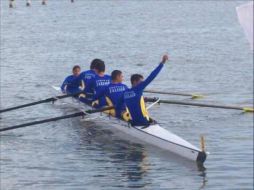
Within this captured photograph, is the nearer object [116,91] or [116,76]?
[116,76]

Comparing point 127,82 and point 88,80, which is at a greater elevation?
point 88,80

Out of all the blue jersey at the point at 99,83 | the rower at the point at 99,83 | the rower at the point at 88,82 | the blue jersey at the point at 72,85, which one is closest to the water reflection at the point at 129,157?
the rower at the point at 99,83

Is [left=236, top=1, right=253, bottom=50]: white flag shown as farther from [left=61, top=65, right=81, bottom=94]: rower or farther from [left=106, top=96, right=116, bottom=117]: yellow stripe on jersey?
[left=61, top=65, right=81, bottom=94]: rower

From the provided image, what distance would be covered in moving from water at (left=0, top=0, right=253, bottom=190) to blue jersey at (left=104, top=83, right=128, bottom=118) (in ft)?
2.22

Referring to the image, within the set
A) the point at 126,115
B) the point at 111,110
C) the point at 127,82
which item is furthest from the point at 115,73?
the point at 127,82

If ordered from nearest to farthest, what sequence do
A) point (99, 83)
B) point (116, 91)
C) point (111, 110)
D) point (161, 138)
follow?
point (161, 138), point (116, 91), point (111, 110), point (99, 83)

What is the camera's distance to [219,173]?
12.2m

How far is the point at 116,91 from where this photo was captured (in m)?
15.1

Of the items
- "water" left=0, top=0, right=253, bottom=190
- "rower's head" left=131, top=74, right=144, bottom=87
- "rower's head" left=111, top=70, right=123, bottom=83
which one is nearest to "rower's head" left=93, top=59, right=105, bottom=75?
"water" left=0, top=0, right=253, bottom=190

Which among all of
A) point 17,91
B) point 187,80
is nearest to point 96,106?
point 17,91

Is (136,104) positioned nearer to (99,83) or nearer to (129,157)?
(129,157)

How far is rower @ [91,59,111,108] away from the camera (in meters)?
16.0

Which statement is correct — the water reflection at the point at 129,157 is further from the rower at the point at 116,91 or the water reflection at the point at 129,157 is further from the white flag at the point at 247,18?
the white flag at the point at 247,18

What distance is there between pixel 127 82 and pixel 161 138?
37.9 ft
